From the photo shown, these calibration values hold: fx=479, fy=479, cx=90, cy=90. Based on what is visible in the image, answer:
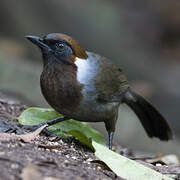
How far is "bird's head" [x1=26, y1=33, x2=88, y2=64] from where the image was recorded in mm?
4543

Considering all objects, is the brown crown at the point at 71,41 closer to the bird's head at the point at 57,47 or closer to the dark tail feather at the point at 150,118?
the bird's head at the point at 57,47

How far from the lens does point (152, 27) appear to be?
12258 mm

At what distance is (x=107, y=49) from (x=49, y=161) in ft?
23.5

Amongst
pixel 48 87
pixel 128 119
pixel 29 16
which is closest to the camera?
pixel 48 87

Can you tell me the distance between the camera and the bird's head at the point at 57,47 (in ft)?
14.9

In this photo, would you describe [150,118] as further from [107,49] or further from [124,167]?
[107,49]

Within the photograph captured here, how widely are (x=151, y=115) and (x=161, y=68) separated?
497 centimetres

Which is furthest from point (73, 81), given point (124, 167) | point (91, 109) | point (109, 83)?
point (124, 167)

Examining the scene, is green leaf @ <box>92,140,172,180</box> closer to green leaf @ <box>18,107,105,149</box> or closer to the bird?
green leaf @ <box>18,107,105,149</box>

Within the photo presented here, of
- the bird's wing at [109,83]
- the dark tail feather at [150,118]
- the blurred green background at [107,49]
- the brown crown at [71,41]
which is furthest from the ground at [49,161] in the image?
the blurred green background at [107,49]

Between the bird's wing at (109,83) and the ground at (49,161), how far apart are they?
0.78 m

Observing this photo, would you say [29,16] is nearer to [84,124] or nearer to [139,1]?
[139,1]

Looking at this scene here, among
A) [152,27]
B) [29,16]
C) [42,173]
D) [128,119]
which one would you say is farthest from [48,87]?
[152,27]

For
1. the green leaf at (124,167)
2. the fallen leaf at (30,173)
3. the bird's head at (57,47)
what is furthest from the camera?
the bird's head at (57,47)
